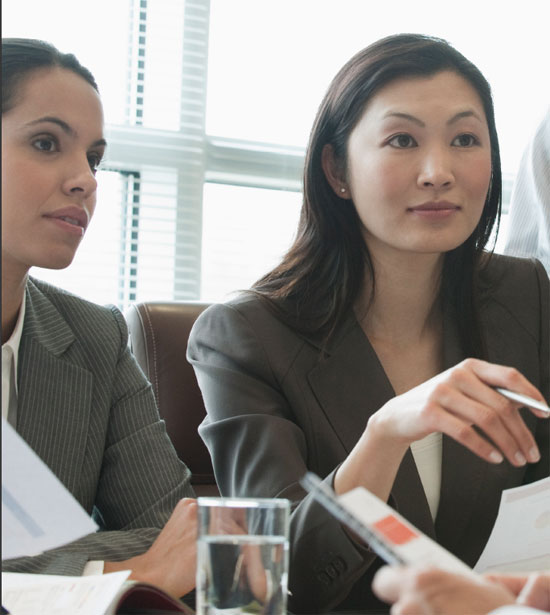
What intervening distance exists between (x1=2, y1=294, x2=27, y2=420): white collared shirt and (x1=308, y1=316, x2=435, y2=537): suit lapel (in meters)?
0.46

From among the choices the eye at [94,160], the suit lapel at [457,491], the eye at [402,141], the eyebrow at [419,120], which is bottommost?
the suit lapel at [457,491]

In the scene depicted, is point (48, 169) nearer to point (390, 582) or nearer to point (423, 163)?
point (423, 163)

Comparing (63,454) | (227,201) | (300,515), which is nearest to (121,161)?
(227,201)

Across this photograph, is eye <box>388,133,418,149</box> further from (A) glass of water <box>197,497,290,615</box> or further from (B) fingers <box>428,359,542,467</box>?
(A) glass of water <box>197,497,290,615</box>

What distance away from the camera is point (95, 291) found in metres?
2.73

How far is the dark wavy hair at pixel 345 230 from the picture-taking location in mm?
1479

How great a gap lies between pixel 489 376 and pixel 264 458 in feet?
1.55

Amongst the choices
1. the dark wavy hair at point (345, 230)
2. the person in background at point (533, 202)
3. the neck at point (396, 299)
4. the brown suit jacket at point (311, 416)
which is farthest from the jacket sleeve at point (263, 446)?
the person in background at point (533, 202)

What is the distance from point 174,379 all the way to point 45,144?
1.93ft

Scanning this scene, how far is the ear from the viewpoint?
158 centimetres

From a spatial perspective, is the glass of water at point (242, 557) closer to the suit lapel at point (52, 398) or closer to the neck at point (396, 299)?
the suit lapel at point (52, 398)

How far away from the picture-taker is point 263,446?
4.17 ft

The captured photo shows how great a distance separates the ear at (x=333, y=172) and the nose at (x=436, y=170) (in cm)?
20

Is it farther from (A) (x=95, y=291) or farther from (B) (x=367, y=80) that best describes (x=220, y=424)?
(A) (x=95, y=291)
